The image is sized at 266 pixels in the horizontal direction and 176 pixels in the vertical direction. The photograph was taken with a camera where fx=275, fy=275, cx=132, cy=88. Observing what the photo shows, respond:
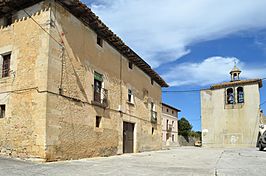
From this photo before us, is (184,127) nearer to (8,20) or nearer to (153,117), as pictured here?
(153,117)

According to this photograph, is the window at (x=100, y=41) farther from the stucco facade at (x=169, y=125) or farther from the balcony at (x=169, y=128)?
the balcony at (x=169, y=128)

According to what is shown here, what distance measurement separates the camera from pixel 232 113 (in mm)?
32312

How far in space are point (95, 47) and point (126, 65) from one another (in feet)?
14.2

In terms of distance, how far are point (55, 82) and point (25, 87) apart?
1218mm

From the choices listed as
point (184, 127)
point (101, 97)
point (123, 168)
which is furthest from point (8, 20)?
point (184, 127)

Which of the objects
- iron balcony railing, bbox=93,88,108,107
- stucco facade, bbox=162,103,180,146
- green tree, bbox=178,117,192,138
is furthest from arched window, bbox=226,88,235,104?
iron balcony railing, bbox=93,88,108,107

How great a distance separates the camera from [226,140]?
32219 mm

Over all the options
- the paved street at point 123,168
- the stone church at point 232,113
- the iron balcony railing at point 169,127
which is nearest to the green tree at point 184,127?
the iron balcony railing at point 169,127

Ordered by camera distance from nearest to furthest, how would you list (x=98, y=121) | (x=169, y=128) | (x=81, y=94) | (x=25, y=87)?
1. (x=25, y=87)
2. (x=81, y=94)
3. (x=98, y=121)
4. (x=169, y=128)

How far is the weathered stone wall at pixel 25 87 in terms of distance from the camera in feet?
34.3

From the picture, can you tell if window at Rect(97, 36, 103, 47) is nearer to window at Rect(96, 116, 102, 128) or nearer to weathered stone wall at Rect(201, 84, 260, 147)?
window at Rect(96, 116, 102, 128)

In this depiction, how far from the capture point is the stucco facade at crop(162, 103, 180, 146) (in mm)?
41156

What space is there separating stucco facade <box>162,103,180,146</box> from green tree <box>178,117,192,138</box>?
382 cm

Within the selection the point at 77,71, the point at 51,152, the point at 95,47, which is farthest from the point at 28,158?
the point at 95,47
